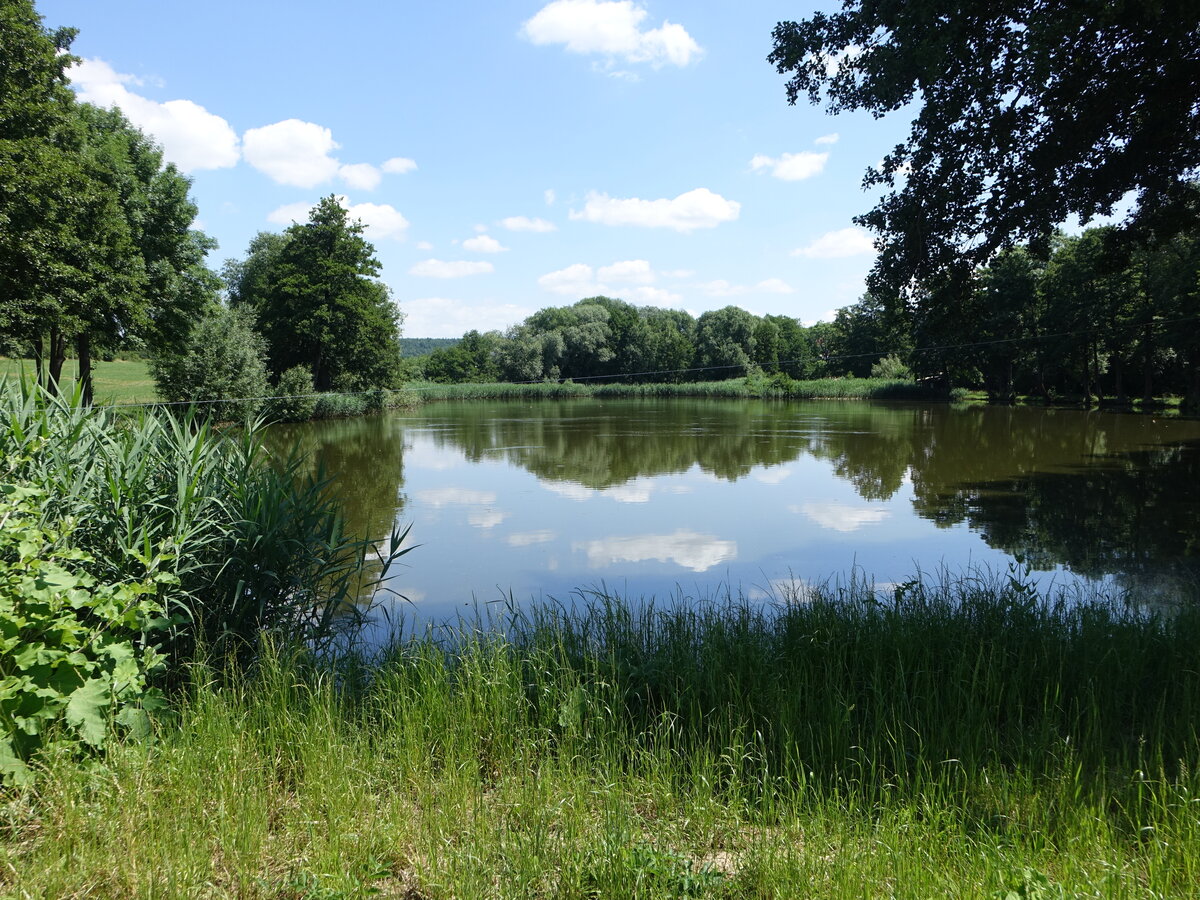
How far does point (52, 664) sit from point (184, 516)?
5.56ft

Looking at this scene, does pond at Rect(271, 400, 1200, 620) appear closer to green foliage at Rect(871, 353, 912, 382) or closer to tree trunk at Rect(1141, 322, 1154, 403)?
tree trunk at Rect(1141, 322, 1154, 403)

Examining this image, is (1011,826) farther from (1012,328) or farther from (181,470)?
(1012,328)

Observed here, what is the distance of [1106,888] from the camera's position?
211 cm

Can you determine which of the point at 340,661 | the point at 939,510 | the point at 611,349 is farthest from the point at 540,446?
the point at 611,349

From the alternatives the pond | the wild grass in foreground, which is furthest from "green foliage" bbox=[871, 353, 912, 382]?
the wild grass in foreground

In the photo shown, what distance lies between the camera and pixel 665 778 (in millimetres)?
2996

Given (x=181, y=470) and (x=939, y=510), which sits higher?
(x=181, y=470)

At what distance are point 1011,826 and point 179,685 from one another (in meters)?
4.08

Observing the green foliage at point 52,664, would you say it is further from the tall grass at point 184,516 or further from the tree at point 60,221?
the tree at point 60,221

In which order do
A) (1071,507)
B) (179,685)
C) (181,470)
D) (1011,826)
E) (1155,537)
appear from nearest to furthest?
(1011,826)
(179,685)
(181,470)
(1155,537)
(1071,507)

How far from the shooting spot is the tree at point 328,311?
36688 mm

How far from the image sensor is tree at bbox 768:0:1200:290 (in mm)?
8328

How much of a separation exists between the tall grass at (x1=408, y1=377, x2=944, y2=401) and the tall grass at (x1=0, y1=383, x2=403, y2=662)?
1733 inches

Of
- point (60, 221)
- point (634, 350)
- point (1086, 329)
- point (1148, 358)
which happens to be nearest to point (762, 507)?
point (60, 221)
